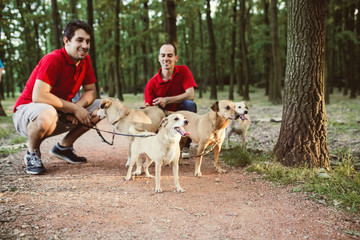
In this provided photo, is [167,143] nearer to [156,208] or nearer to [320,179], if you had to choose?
[156,208]

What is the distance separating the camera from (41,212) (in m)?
3.11

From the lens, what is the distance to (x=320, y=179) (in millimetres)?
4047

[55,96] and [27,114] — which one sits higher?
[55,96]

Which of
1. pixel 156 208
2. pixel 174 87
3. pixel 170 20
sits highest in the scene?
pixel 170 20

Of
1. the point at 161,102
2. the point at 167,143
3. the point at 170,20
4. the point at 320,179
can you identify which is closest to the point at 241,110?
the point at 161,102

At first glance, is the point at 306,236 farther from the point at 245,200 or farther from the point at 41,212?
the point at 41,212

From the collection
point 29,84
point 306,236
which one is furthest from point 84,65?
point 306,236

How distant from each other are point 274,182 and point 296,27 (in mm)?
2676

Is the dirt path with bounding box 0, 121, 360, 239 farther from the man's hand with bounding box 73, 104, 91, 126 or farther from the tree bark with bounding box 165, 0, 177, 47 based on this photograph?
the tree bark with bounding box 165, 0, 177, 47

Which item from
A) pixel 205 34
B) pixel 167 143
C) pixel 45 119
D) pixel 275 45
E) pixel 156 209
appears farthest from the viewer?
pixel 205 34

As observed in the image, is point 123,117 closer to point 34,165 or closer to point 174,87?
point 174,87

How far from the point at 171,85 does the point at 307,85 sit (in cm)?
274

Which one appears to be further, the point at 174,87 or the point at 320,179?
the point at 174,87

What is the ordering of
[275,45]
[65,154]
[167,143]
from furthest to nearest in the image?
[275,45] → [65,154] → [167,143]
